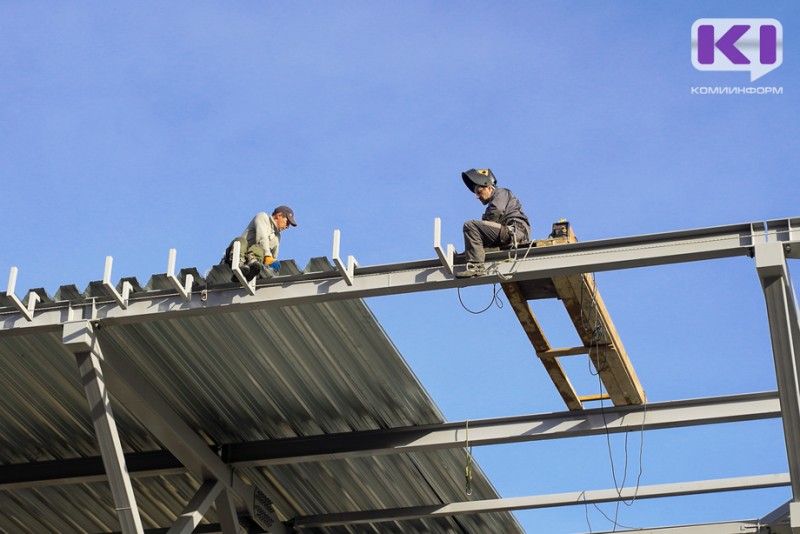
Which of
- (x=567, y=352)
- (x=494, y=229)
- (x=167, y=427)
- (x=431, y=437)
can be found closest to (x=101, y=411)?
(x=167, y=427)

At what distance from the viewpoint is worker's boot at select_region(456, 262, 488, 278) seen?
15.4m

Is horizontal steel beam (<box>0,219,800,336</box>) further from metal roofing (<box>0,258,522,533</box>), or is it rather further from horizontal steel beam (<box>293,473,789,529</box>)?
horizontal steel beam (<box>293,473,789,529</box>)

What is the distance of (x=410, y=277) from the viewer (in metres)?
15.7

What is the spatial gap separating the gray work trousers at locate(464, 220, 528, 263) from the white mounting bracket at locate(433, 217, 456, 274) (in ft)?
0.69

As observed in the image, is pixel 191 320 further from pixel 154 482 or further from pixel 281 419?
pixel 154 482

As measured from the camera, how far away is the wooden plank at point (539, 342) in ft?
54.0

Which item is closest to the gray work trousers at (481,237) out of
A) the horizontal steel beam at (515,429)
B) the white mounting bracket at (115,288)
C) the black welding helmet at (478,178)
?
the black welding helmet at (478,178)

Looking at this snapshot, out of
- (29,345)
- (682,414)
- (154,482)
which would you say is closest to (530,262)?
(682,414)

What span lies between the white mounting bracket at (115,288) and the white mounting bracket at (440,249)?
416 cm

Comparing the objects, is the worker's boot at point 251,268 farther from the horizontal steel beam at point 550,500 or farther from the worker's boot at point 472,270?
the horizontal steel beam at point 550,500

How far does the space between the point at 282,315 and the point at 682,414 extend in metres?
5.94

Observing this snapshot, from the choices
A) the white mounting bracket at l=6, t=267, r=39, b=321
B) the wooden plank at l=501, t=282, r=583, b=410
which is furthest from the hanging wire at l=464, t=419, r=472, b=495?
the white mounting bracket at l=6, t=267, r=39, b=321

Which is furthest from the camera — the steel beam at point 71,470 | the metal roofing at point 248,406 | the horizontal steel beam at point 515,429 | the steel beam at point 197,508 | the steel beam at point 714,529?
the steel beam at point 71,470

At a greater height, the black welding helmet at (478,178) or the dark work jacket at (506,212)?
the black welding helmet at (478,178)
